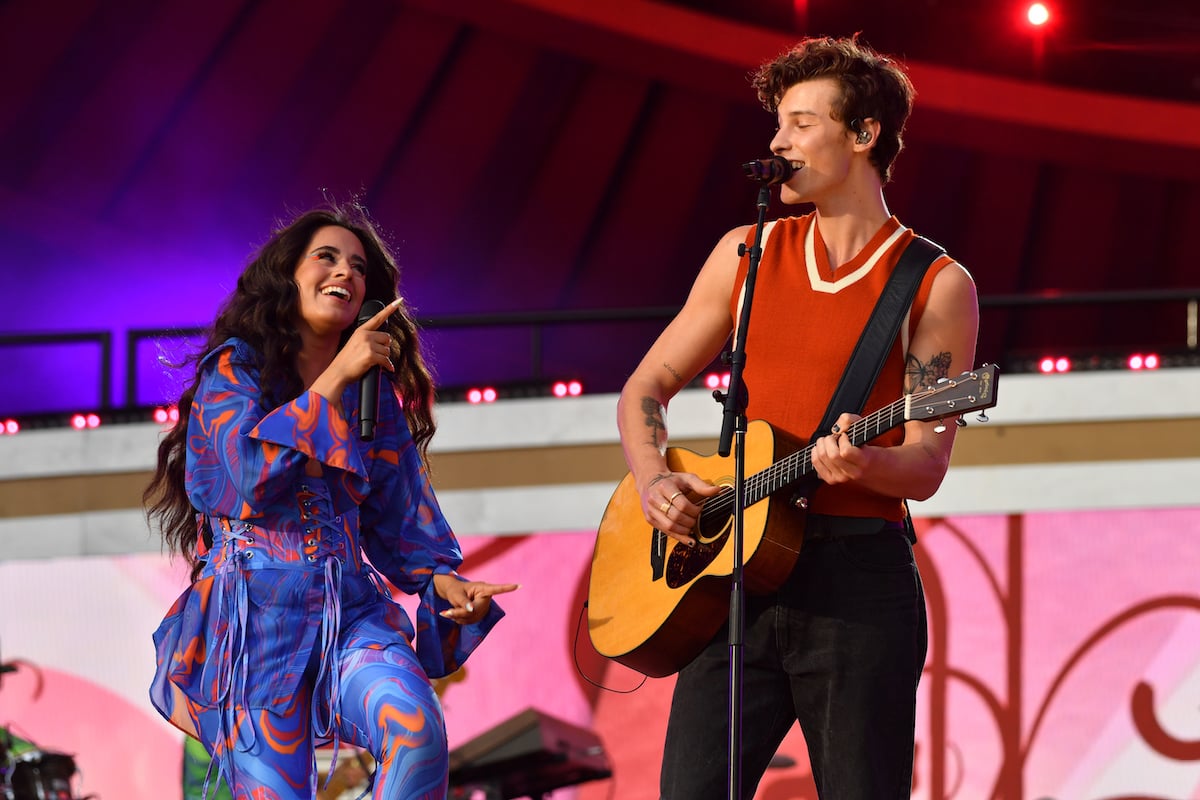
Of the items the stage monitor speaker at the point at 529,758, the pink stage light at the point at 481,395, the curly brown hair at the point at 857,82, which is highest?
the curly brown hair at the point at 857,82

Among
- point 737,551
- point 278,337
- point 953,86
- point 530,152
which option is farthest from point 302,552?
point 953,86

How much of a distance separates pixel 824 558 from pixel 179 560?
4.28 meters

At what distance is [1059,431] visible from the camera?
245 inches

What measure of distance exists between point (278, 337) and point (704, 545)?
1000mm

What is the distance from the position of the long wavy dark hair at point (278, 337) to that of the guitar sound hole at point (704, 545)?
75 cm

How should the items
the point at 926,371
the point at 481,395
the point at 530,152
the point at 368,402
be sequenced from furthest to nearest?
the point at 530,152, the point at 481,395, the point at 368,402, the point at 926,371

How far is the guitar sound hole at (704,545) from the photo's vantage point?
264 centimetres

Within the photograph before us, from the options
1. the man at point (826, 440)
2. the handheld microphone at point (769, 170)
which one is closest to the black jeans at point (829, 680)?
the man at point (826, 440)

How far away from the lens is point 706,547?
268 cm

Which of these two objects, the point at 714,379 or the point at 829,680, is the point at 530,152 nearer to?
the point at 714,379

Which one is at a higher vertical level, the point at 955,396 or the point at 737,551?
the point at 955,396

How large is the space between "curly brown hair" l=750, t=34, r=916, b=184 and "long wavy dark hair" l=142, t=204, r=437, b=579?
3.21 feet

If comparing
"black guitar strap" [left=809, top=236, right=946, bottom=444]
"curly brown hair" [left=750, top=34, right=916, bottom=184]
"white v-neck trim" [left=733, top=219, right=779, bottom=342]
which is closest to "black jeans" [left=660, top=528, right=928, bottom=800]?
"black guitar strap" [left=809, top=236, right=946, bottom=444]

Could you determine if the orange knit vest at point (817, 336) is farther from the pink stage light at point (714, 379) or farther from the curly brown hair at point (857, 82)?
the pink stage light at point (714, 379)
